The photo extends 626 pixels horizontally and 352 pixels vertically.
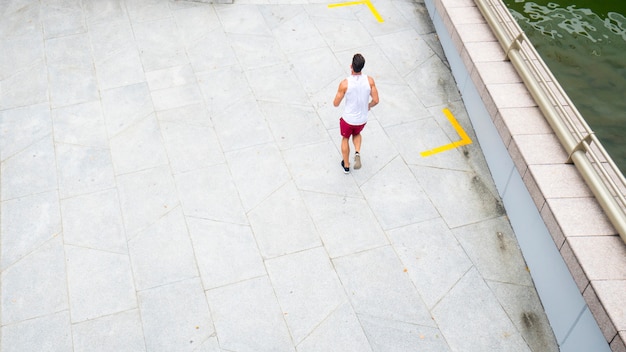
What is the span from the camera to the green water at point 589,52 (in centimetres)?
920

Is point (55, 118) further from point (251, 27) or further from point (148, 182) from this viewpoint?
point (251, 27)

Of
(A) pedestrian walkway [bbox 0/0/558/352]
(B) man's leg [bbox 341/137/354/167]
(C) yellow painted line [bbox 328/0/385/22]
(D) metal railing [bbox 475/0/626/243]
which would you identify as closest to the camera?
(D) metal railing [bbox 475/0/626/243]

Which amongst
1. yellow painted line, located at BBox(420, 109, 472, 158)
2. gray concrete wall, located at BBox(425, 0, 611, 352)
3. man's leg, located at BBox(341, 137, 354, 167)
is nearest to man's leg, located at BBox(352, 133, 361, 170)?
man's leg, located at BBox(341, 137, 354, 167)

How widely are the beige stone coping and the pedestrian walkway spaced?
903 mm

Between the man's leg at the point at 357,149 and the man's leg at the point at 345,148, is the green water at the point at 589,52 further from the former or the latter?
the man's leg at the point at 345,148

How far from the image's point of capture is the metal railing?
5.93 m

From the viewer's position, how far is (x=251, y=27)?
10836 mm

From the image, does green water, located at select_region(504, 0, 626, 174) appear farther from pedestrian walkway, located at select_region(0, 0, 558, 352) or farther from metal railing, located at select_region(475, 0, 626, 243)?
pedestrian walkway, located at select_region(0, 0, 558, 352)

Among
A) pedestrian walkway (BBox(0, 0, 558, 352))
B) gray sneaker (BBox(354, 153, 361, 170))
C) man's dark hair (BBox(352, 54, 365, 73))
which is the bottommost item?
pedestrian walkway (BBox(0, 0, 558, 352))

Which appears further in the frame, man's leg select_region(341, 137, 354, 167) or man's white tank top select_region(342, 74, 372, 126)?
man's leg select_region(341, 137, 354, 167)

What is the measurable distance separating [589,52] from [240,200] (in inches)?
310

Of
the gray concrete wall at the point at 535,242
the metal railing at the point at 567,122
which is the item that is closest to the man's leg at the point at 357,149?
the gray concrete wall at the point at 535,242

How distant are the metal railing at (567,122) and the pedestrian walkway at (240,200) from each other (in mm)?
1313

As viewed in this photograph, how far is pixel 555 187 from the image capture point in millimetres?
6328
